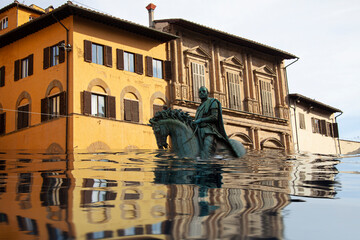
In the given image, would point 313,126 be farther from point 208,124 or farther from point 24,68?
point 208,124

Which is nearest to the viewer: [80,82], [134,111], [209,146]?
[209,146]

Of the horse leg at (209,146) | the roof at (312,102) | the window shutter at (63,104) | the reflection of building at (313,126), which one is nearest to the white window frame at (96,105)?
the window shutter at (63,104)

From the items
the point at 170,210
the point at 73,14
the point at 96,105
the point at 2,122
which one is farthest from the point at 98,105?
the point at 170,210

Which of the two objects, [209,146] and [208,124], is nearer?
[209,146]

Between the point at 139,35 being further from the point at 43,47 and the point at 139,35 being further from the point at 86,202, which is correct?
the point at 86,202

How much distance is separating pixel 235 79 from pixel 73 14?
10.5m

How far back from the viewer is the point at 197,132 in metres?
9.18

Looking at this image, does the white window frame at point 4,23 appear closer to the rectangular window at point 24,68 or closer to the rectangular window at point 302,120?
the rectangular window at point 24,68

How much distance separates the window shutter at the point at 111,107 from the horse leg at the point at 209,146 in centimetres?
1178

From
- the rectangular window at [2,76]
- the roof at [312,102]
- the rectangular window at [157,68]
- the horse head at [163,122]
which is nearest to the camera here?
the horse head at [163,122]

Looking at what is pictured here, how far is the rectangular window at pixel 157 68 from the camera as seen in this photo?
2297cm

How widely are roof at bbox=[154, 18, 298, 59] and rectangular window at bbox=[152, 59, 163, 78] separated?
7.20 feet

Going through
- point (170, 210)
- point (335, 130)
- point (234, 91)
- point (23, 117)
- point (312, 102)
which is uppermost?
point (312, 102)

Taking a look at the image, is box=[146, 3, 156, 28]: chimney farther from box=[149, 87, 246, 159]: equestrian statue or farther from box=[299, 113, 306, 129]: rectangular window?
box=[149, 87, 246, 159]: equestrian statue
